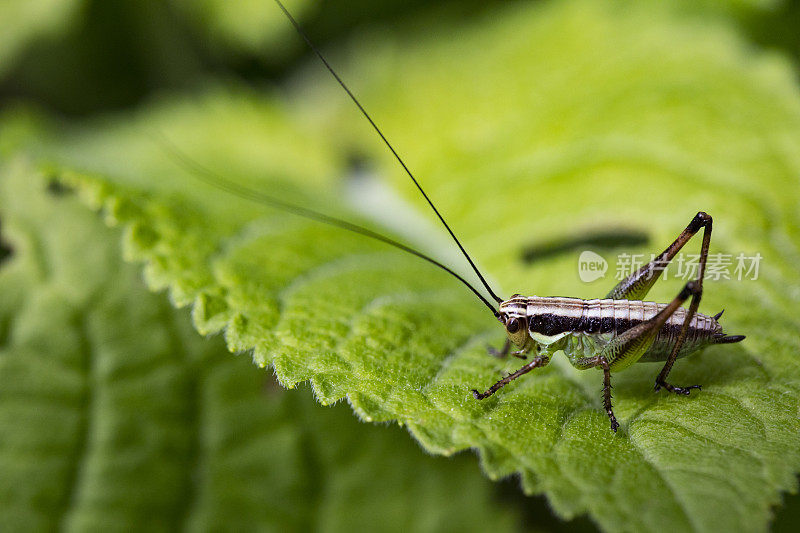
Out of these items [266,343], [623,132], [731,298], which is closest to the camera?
[266,343]

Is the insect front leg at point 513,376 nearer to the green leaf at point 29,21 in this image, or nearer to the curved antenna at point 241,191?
the curved antenna at point 241,191

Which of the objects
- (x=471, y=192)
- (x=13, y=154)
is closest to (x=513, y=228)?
(x=471, y=192)

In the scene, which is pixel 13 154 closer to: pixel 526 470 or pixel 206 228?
pixel 206 228

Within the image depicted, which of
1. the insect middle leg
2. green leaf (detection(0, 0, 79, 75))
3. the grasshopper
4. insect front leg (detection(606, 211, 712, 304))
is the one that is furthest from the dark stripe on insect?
green leaf (detection(0, 0, 79, 75))

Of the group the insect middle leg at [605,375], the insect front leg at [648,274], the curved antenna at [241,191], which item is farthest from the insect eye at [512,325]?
the curved antenna at [241,191]

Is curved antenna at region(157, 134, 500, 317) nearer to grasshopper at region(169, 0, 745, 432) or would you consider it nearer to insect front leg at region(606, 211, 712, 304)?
grasshopper at region(169, 0, 745, 432)

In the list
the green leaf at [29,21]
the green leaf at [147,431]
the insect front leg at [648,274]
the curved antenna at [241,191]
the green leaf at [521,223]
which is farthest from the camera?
the green leaf at [29,21]

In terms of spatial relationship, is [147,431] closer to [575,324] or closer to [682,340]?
[575,324]
